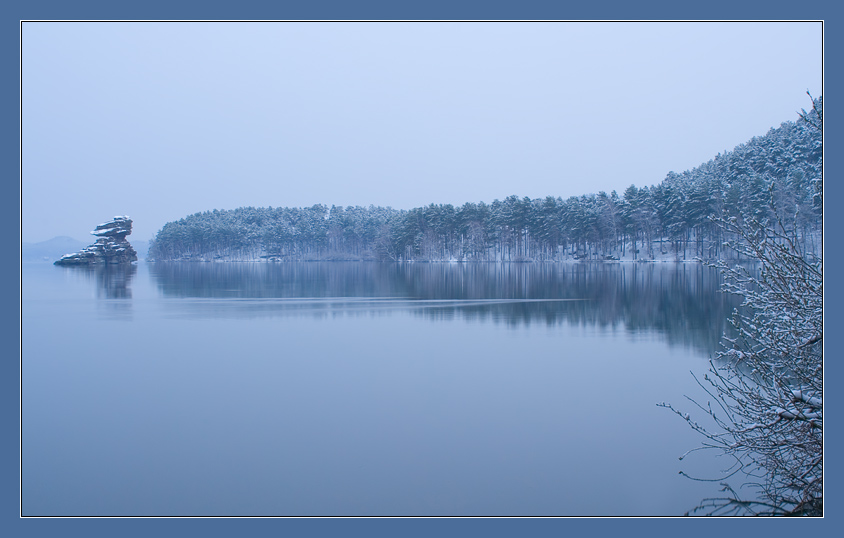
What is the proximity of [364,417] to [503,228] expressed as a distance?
252ft

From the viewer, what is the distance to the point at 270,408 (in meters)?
9.24

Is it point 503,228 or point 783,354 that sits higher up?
point 503,228

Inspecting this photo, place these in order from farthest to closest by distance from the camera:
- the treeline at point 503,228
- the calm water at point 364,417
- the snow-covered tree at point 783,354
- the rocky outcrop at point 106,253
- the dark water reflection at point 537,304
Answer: the rocky outcrop at point 106,253, the treeline at point 503,228, the dark water reflection at point 537,304, the calm water at point 364,417, the snow-covered tree at point 783,354

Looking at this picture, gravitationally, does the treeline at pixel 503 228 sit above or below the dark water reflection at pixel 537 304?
above

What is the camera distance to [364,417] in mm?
8758

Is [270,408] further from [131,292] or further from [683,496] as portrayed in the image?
[131,292]

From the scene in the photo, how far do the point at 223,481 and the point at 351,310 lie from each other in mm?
15375

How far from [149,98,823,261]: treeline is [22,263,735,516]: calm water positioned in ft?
55.8

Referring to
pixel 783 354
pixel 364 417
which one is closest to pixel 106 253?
pixel 364 417

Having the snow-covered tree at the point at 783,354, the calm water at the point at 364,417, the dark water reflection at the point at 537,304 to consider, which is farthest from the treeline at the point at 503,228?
the snow-covered tree at the point at 783,354

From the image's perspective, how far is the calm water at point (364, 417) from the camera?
6.25 meters

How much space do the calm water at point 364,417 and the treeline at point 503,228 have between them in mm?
17009

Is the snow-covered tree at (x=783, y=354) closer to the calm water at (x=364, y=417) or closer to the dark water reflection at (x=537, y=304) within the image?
the calm water at (x=364, y=417)

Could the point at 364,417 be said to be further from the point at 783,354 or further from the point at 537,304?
the point at 537,304
